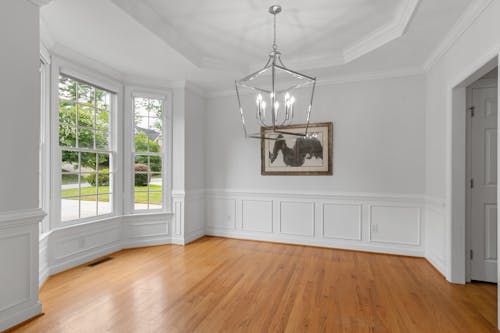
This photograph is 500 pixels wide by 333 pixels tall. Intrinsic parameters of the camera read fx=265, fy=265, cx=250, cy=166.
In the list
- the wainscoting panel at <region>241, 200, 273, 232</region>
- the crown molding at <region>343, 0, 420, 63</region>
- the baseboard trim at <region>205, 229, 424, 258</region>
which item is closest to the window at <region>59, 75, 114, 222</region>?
the baseboard trim at <region>205, 229, 424, 258</region>

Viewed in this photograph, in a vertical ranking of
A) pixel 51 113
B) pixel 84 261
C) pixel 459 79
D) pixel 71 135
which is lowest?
pixel 84 261

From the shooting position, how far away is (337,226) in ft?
14.1

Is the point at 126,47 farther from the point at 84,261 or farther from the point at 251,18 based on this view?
the point at 84,261

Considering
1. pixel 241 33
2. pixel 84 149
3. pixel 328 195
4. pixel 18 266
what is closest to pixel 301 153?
pixel 328 195

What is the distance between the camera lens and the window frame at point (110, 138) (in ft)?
10.6

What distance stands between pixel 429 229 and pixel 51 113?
516 cm

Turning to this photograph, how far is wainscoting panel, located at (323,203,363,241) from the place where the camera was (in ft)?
13.7

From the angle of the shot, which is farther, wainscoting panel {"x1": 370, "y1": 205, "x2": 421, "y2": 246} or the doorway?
wainscoting panel {"x1": 370, "y1": 205, "x2": 421, "y2": 246}

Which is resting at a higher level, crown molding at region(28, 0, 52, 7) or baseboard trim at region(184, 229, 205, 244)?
crown molding at region(28, 0, 52, 7)

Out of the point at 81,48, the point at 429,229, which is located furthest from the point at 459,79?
the point at 81,48

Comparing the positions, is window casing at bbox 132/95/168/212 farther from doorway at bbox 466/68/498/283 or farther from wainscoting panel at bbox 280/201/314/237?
doorway at bbox 466/68/498/283

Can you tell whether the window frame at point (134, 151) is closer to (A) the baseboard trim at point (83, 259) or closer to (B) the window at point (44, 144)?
(A) the baseboard trim at point (83, 259)

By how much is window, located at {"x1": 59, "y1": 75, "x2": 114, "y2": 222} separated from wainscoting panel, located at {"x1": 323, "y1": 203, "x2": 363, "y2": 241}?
135 inches

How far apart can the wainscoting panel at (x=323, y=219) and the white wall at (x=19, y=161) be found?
3.07 metres
